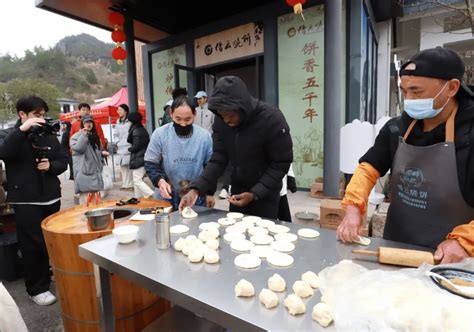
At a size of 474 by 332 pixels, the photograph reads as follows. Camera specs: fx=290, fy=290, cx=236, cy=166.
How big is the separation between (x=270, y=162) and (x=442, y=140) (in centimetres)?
113

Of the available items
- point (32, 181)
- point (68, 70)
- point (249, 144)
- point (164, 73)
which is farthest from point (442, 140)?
point (68, 70)

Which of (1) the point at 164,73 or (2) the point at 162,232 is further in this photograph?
(1) the point at 164,73

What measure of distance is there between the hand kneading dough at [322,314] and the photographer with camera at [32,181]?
2724 mm

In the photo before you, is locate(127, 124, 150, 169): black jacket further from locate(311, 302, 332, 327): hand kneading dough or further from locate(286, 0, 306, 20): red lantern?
locate(311, 302, 332, 327): hand kneading dough

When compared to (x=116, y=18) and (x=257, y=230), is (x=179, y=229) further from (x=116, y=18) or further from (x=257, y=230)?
(x=116, y=18)

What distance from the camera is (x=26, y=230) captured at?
2705mm

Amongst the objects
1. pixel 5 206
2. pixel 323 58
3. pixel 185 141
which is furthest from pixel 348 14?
pixel 5 206

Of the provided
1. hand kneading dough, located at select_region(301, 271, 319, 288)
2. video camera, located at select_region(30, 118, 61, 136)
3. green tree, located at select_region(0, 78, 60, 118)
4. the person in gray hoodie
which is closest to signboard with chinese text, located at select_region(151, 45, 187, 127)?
the person in gray hoodie

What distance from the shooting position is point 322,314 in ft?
3.03

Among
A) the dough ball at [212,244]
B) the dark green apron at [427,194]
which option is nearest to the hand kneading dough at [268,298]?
the dough ball at [212,244]

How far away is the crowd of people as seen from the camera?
4.49ft

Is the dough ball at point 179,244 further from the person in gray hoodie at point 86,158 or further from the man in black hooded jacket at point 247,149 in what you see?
the person in gray hoodie at point 86,158

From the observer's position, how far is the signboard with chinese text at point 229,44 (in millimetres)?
5787

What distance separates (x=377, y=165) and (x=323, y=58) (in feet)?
12.7
